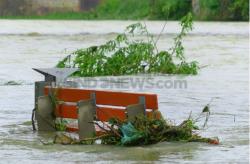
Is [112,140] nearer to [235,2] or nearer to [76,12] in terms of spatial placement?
[235,2]

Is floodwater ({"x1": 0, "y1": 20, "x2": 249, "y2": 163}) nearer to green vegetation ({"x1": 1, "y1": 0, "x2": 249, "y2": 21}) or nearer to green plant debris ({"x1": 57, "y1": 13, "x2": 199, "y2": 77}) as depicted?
green plant debris ({"x1": 57, "y1": 13, "x2": 199, "y2": 77})

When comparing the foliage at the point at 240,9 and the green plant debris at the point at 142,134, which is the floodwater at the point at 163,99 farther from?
the foliage at the point at 240,9

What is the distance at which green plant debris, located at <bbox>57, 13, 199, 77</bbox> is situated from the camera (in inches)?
863

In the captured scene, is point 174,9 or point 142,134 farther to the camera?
point 174,9

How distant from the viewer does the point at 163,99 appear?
18125 millimetres

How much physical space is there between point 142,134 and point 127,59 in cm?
1109

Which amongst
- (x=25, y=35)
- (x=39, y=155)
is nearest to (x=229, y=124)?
(x=39, y=155)

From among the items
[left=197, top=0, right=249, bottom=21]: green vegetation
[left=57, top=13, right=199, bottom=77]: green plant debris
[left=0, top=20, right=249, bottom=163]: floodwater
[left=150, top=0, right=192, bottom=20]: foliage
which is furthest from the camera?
[left=150, top=0, right=192, bottom=20]: foliage

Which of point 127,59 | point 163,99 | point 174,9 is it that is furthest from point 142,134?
point 174,9

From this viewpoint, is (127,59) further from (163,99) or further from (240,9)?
(240,9)

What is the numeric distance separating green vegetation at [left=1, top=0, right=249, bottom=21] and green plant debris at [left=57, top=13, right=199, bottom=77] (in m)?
36.7

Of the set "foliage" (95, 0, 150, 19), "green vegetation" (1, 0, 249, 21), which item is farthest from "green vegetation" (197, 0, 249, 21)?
"foliage" (95, 0, 150, 19)

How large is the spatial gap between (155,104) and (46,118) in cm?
201

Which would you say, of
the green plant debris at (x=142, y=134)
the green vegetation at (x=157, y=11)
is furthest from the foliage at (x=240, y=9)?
the green plant debris at (x=142, y=134)
